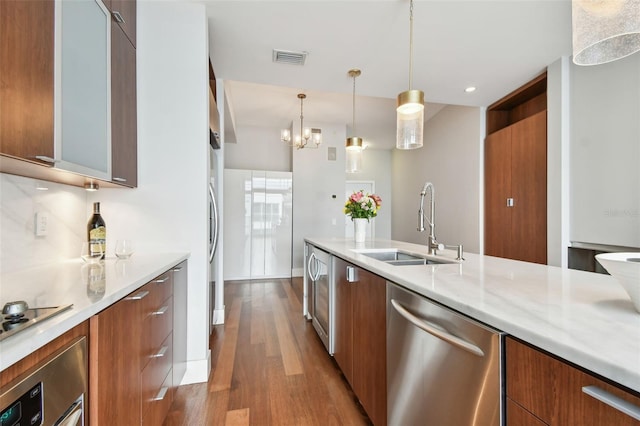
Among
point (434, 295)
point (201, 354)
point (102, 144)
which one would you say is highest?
point (102, 144)

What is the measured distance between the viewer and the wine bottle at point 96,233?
1724mm

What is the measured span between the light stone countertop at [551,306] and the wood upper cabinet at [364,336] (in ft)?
0.57

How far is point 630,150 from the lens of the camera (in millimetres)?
2453

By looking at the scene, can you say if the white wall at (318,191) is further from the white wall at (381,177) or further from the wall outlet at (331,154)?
the white wall at (381,177)

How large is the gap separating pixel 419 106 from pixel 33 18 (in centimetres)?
197

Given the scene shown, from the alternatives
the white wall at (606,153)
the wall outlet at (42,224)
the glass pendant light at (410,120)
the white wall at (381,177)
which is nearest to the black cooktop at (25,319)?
the wall outlet at (42,224)

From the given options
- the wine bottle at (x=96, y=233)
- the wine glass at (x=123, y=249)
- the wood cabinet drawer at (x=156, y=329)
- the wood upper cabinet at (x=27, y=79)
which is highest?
the wood upper cabinet at (x=27, y=79)

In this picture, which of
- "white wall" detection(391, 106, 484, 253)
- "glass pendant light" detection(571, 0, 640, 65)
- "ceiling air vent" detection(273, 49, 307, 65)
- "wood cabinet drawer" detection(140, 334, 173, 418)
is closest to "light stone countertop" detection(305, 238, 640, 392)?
"glass pendant light" detection(571, 0, 640, 65)

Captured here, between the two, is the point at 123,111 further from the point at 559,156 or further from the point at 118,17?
the point at 559,156

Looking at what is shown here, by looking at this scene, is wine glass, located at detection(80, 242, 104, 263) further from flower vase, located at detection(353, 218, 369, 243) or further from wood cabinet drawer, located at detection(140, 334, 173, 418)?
flower vase, located at detection(353, 218, 369, 243)

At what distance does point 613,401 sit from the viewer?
1.60ft

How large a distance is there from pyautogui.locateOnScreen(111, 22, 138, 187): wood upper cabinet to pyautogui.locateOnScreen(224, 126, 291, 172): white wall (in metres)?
4.03

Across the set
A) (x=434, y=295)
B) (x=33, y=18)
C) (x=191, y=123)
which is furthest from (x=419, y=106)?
(x=33, y=18)

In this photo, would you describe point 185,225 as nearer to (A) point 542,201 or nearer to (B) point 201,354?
(B) point 201,354
